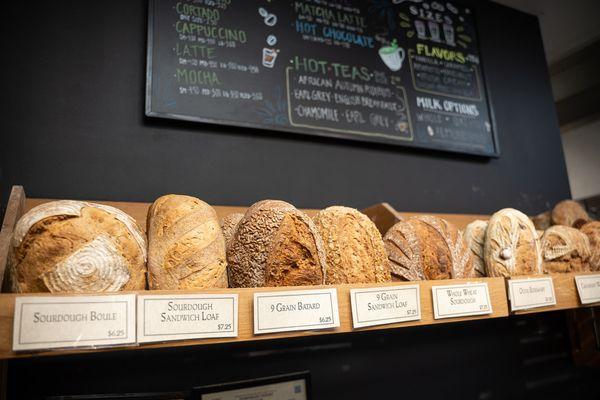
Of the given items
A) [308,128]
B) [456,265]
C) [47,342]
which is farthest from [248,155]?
[47,342]

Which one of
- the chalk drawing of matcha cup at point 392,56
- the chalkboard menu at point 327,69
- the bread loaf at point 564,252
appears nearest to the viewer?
the bread loaf at point 564,252

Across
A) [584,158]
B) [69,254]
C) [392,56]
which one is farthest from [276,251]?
[584,158]

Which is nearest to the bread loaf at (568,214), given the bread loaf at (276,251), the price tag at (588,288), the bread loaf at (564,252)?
the bread loaf at (564,252)

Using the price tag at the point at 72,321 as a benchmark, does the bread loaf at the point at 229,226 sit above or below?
above

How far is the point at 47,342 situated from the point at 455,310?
34.4 inches

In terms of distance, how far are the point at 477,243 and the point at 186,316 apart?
1007mm

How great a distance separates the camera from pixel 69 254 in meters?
0.75

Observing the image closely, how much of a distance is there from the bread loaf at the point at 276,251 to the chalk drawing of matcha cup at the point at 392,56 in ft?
4.26

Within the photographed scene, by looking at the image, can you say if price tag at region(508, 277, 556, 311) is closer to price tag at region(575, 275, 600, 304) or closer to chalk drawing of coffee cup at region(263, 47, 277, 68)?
price tag at region(575, 275, 600, 304)

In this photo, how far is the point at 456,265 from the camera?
1.17 meters

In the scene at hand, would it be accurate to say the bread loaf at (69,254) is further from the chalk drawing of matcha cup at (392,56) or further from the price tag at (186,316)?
the chalk drawing of matcha cup at (392,56)

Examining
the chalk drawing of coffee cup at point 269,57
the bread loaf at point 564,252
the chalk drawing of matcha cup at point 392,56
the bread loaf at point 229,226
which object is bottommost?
the bread loaf at point 564,252

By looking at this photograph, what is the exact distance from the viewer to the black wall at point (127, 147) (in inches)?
52.2

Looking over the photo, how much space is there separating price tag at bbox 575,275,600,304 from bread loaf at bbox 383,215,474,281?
0.35 metres
